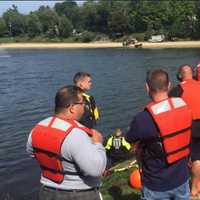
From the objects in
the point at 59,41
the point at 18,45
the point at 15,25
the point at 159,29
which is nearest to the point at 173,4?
the point at 159,29

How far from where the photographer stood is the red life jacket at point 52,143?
4641 mm

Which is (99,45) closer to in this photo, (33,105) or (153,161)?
(33,105)

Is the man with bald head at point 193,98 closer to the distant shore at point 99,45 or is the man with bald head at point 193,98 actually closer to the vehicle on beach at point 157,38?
the distant shore at point 99,45

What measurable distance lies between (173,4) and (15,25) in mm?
53171

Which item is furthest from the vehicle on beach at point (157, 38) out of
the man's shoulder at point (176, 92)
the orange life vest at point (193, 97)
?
the orange life vest at point (193, 97)

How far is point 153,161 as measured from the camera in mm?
5332

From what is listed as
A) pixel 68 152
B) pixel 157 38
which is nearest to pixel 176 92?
pixel 68 152

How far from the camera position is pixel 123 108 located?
25438 mm

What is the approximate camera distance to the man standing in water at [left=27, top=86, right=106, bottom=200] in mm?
4590

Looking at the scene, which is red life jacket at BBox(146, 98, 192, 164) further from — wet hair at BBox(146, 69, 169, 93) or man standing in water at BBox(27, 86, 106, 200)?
man standing in water at BBox(27, 86, 106, 200)

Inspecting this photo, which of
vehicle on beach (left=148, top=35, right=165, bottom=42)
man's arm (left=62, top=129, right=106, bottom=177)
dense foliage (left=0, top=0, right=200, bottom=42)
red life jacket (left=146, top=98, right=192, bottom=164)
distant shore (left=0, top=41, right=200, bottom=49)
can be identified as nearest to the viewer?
man's arm (left=62, top=129, right=106, bottom=177)

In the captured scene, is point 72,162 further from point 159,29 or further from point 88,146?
point 159,29

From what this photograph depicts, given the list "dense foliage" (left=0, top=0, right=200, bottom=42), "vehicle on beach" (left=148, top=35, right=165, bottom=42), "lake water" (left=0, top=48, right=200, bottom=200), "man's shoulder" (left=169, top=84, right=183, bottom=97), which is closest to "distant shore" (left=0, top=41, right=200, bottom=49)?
"vehicle on beach" (left=148, top=35, right=165, bottom=42)

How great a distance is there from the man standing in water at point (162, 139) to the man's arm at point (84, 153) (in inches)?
30.2
